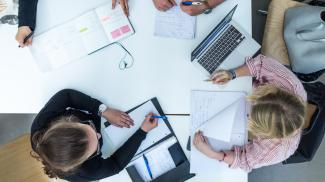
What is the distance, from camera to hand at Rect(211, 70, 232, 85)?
4.42ft

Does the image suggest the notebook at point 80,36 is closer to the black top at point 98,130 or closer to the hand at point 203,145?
the black top at point 98,130

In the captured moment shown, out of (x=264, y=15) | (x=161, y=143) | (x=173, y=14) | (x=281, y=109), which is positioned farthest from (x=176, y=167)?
(x=264, y=15)

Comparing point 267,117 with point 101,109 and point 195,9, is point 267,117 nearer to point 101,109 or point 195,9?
point 195,9

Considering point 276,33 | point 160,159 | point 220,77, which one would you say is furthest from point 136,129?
point 276,33

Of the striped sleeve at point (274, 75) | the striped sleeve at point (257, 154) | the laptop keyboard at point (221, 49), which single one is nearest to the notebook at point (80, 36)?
the laptop keyboard at point (221, 49)

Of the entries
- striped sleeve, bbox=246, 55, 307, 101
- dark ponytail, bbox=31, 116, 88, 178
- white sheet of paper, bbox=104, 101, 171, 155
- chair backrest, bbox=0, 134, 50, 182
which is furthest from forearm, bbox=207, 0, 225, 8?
chair backrest, bbox=0, 134, 50, 182

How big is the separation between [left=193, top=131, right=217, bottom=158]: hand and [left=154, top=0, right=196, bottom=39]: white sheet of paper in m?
0.43

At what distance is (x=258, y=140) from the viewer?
1377mm

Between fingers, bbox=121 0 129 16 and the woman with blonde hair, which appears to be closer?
the woman with blonde hair

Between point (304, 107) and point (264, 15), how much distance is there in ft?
3.22

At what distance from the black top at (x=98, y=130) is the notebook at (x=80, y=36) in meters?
0.16

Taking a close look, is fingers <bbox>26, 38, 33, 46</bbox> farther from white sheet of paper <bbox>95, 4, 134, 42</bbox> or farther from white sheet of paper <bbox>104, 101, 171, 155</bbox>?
white sheet of paper <bbox>104, 101, 171, 155</bbox>

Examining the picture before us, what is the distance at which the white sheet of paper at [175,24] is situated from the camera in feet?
4.59

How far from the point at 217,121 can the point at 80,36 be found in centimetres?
70
